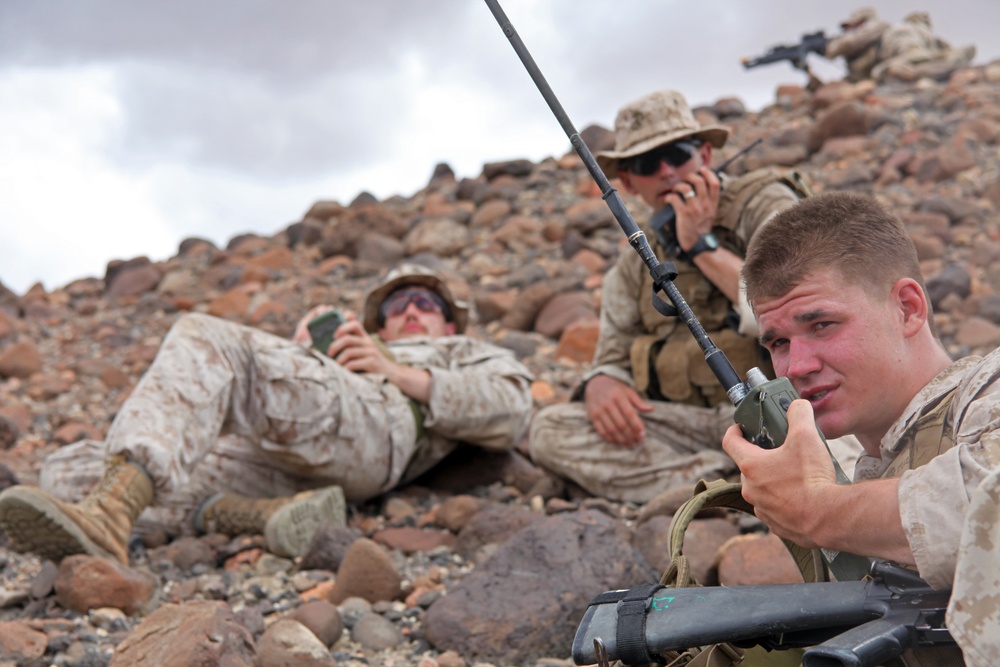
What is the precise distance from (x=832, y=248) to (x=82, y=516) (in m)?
2.67

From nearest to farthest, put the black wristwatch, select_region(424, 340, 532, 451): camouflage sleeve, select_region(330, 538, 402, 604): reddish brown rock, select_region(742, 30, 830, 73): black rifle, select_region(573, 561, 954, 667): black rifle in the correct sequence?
select_region(573, 561, 954, 667): black rifle, select_region(330, 538, 402, 604): reddish brown rock, the black wristwatch, select_region(424, 340, 532, 451): camouflage sleeve, select_region(742, 30, 830, 73): black rifle

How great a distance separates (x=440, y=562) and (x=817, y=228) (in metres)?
2.39

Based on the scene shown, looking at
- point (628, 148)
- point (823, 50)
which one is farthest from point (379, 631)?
point (823, 50)

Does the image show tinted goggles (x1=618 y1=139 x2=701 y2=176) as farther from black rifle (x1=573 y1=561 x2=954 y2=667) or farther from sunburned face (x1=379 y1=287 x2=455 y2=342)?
black rifle (x1=573 y1=561 x2=954 y2=667)

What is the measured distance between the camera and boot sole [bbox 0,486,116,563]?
10.9 ft

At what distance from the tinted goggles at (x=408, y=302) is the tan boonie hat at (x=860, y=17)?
590 inches

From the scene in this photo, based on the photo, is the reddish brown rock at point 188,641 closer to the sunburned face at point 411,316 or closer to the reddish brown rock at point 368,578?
the reddish brown rock at point 368,578

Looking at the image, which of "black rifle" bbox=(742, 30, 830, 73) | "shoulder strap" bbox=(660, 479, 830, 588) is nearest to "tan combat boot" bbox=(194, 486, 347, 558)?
"shoulder strap" bbox=(660, 479, 830, 588)

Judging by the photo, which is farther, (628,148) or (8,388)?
(8,388)

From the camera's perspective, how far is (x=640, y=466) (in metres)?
4.67

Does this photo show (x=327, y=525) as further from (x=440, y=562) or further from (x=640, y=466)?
(x=640, y=466)

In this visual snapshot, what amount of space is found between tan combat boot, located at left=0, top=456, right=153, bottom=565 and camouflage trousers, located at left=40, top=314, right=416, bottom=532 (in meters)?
0.08

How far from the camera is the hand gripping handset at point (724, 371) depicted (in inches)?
71.3

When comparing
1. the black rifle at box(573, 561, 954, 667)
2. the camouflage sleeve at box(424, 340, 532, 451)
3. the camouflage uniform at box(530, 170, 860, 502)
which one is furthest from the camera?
the camouflage sleeve at box(424, 340, 532, 451)
